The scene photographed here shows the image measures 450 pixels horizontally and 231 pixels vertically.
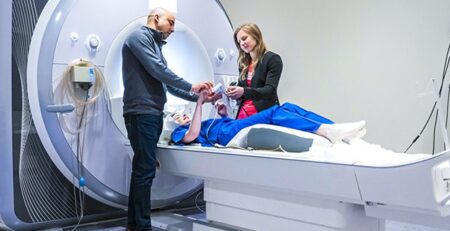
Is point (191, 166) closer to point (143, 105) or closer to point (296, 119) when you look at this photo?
point (143, 105)

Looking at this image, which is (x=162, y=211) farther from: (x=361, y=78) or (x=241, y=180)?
(x=361, y=78)

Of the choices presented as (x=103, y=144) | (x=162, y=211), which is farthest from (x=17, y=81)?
(x=162, y=211)

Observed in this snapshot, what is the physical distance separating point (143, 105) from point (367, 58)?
1.81 meters

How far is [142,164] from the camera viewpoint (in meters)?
2.19

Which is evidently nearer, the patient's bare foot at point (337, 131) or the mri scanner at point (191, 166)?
the mri scanner at point (191, 166)

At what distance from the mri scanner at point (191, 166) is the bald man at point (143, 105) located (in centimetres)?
15

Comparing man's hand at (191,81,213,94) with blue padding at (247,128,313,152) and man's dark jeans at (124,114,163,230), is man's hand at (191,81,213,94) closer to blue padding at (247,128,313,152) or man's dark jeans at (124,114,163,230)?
man's dark jeans at (124,114,163,230)

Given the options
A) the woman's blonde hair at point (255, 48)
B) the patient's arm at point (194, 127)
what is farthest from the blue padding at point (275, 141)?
the woman's blonde hair at point (255, 48)

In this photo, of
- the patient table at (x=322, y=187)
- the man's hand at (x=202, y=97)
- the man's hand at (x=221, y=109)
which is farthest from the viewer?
the man's hand at (x=221, y=109)

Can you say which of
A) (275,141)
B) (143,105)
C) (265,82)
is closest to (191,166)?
(143,105)

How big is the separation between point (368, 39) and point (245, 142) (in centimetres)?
168

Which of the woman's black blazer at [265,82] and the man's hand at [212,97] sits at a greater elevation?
the woman's black blazer at [265,82]

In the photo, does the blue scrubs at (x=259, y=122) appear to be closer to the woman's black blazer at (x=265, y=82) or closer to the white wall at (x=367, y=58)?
the woman's black blazer at (x=265, y=82)

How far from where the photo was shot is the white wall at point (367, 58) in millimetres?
2902
